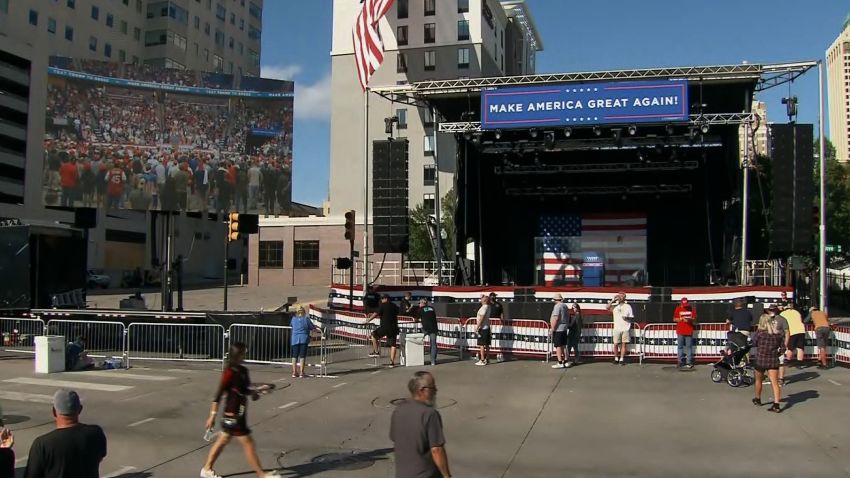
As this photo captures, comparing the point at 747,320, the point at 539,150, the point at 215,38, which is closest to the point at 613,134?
the point at 539,150

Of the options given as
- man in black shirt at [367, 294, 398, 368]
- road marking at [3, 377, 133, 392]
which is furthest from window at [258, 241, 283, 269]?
road marking at [3, 377, 133, 392]

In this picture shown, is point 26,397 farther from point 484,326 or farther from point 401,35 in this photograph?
point 401,35

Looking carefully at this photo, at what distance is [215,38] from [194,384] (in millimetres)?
80418

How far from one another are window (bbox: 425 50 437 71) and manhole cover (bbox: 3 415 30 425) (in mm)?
55274

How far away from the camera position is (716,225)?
1140 inches

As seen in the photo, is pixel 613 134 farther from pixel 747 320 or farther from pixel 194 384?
pixel 194 384

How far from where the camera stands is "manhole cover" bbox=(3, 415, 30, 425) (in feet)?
33.0

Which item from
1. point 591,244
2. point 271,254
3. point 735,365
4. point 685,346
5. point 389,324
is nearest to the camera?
point 735,365

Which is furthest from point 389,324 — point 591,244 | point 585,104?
point 591,244

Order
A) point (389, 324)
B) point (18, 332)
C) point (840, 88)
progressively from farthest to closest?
point (840, 88)
point (18, 332)
point (389, 324)

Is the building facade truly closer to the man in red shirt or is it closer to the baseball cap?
the man in red shirt

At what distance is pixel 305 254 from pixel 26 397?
42.9m

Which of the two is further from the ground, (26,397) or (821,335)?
(821,335)

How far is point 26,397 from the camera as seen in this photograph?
39.2 feet
